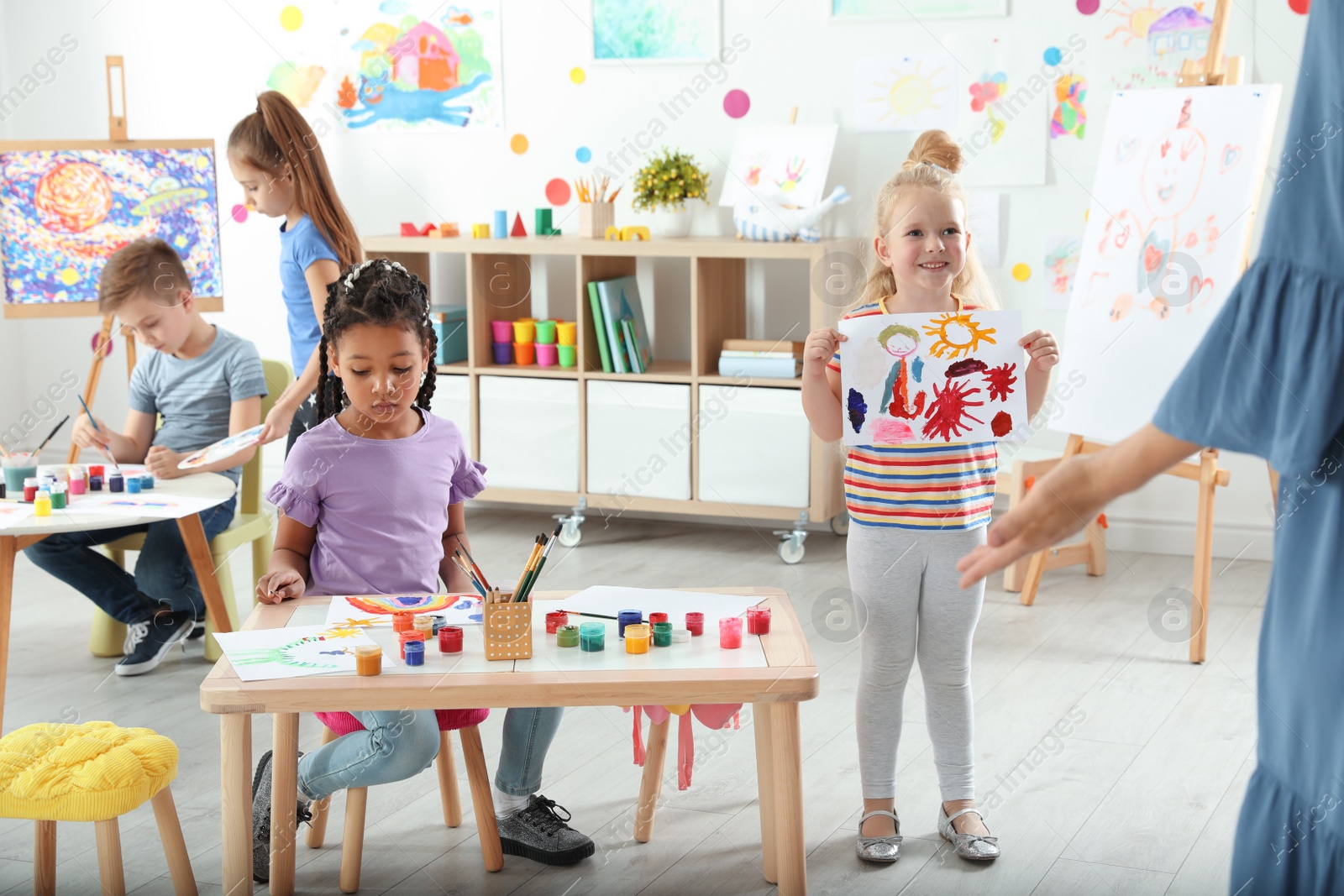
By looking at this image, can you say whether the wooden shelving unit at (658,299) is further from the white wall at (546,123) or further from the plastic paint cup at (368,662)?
the plastic paint cup at (368,662)

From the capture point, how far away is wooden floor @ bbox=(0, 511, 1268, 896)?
2.09m

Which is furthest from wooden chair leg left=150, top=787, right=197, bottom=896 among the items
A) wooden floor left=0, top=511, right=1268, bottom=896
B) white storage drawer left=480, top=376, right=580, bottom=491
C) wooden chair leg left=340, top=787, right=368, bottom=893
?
white storage drawer left=480, top=376, right=580, bottom=491

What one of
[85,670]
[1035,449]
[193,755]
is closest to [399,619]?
[193,755]

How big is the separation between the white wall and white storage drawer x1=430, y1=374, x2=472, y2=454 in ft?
1.49

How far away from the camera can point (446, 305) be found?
15.8ft

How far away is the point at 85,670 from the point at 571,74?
8.53ft

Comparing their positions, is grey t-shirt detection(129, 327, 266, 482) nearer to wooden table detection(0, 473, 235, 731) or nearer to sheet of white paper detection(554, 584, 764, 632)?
wooden table detection(0, 473, 235, 731)

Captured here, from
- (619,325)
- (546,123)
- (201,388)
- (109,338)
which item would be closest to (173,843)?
(201,388)

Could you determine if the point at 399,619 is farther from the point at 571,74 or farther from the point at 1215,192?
the point at 571,74

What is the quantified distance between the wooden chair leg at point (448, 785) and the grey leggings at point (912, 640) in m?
0.68

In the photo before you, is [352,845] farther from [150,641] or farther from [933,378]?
[150,641]

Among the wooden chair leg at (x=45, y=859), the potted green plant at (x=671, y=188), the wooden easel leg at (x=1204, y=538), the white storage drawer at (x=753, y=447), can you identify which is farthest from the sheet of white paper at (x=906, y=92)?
the wooden chair leg at (x=45, y=859)

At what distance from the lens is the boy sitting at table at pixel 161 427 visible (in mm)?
3100

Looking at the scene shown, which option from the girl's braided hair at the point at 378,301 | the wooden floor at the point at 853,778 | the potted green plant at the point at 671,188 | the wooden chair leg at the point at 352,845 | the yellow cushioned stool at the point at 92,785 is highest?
the potted green plant at the point at 671,188
